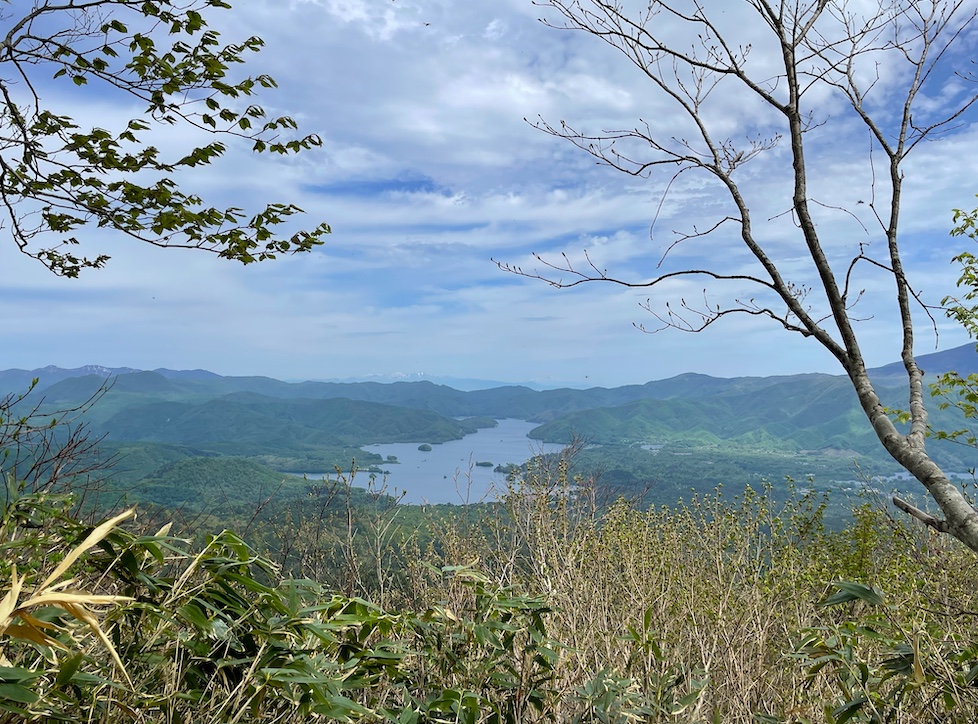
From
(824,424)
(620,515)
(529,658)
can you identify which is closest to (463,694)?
(529,658)

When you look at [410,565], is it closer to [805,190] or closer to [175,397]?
[805,190]

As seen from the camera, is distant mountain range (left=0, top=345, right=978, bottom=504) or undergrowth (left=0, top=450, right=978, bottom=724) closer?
undergrowth (left=0, top=450, right=978, bottom=724)

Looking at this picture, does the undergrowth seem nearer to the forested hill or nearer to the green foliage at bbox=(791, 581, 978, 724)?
the green foliage at bbox=(791, 581, 978, 724)

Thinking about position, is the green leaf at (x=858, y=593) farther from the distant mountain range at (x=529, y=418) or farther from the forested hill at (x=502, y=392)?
the forested hill at (x=502, y=392)

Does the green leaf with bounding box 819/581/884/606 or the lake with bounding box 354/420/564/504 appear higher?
the green leaf with bounding box 819/581/884/606

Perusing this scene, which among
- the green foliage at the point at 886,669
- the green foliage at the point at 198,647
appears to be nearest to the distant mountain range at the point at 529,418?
the green foliage at the point at 886,669

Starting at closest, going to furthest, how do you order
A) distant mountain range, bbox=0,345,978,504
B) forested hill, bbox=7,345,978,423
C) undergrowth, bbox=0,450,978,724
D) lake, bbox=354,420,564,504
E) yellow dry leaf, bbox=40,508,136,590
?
1. yellow dry leaf, bbox=40,508,136,590
2. undergrowth, bbox=0,450,978,724
3. lake, bbox=354,420,564,504
4. distant mountain range, bbox=0,345,978,504
5. forested hill, bbox=7,345,978,423

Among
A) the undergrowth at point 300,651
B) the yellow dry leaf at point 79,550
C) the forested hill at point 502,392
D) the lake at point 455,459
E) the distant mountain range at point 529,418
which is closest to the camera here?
the yellow dry leaf at point 79,550

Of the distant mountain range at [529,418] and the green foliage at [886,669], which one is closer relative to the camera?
the green foliage at [886,669]

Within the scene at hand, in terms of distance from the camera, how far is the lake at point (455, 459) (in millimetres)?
5821

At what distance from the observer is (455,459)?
3031 inches

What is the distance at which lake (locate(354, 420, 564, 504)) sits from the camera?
5.82 meters

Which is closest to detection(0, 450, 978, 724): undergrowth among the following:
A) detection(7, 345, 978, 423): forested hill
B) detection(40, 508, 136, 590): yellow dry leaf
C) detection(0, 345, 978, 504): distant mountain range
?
detection(40, 508, 136, 590): yellow dry leaf

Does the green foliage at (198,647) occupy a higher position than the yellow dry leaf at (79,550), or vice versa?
the yellow dry leaf at (79,550)
